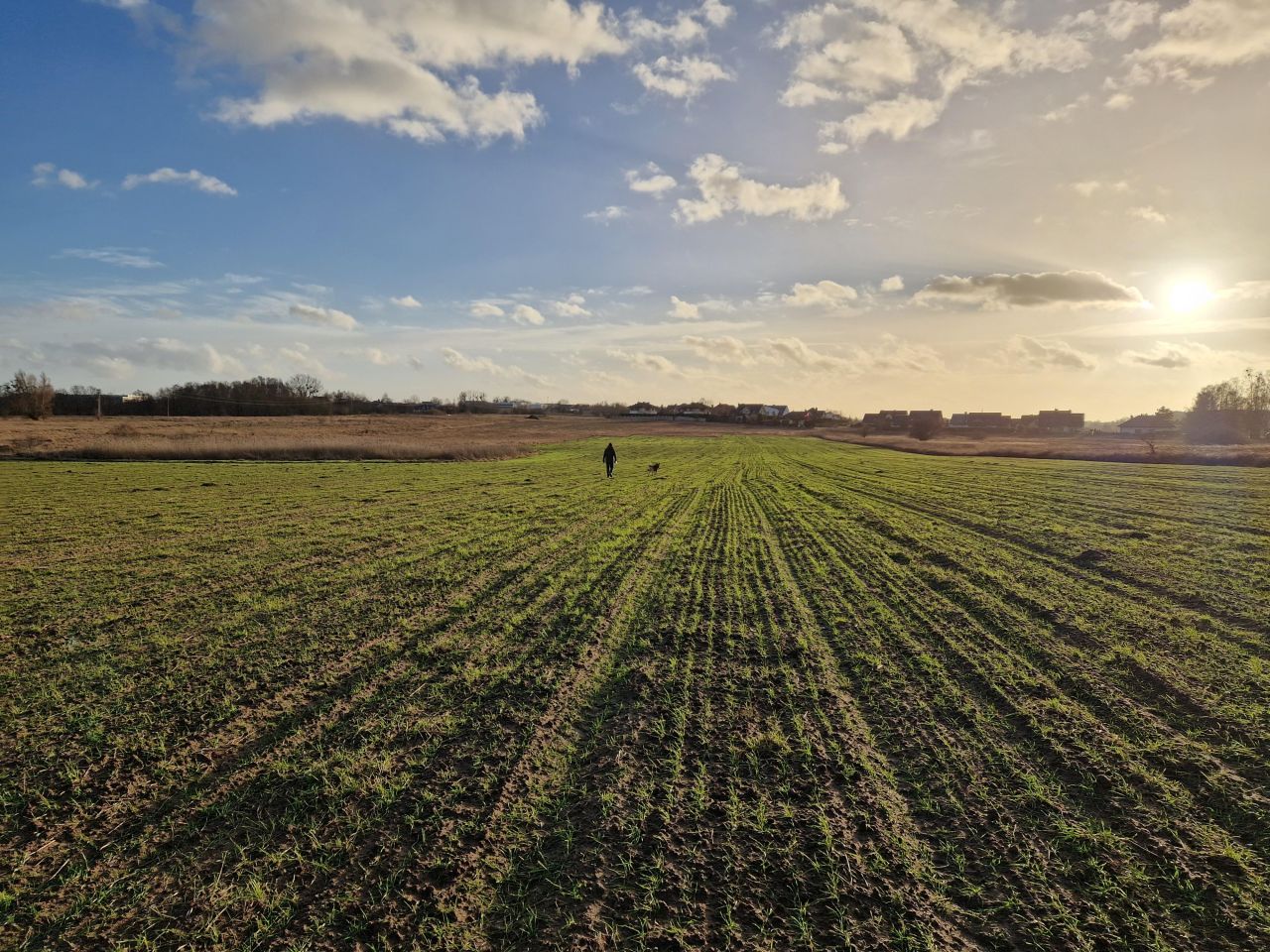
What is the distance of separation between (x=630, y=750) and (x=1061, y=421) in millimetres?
140048

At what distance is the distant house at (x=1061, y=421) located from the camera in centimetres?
11169

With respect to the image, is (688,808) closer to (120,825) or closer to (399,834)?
(399,834)

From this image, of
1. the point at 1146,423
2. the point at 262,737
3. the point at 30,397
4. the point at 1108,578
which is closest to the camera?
the point at 262,737

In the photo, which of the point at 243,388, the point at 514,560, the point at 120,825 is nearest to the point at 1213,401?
the point at 514,560

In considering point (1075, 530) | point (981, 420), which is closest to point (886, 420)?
point (981, 420)

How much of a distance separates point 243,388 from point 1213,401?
7271 inches

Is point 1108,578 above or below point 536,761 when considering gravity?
above

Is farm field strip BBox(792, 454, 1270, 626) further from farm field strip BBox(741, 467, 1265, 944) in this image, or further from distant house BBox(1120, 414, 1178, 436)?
distant house BBox(1120, 414, 1178, 436)

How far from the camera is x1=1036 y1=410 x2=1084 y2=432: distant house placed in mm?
111688

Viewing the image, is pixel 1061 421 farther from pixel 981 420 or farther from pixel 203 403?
pixel 203 403

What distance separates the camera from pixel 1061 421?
11462 centimetres

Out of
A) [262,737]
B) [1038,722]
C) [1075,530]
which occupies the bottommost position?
[262,737]

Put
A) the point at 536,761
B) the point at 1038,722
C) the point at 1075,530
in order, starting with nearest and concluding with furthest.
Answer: the point at 536,761 → the point at 1038,722 → the point at 1075,530

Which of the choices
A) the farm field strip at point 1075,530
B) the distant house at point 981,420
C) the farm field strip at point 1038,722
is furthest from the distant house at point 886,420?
the farm field strip at point 1038,722
